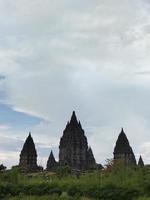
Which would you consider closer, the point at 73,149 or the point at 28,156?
the point at 28,156

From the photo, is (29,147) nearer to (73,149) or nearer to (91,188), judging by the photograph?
(73,149)

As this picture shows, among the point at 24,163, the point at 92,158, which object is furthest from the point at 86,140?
Answer: the point at 24,163

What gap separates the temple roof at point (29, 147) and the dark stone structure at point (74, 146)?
16.6ft

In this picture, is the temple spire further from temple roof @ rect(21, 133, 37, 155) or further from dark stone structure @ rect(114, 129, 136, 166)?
dark stone structure @ rect(114, 129, 136, 166)

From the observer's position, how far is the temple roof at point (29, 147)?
88900 mm

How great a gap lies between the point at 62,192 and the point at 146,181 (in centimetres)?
400

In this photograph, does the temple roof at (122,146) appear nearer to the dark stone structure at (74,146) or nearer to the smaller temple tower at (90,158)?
the dark stone structure at (74,146)

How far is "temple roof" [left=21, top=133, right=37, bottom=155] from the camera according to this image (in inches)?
3500

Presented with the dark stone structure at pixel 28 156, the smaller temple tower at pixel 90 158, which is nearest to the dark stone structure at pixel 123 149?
the smaller temple tower at pixel 90 158

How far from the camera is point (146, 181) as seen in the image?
23375 millimetres

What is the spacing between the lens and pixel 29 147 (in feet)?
292

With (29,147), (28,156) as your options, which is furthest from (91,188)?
(29,147)

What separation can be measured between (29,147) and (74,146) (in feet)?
26.2

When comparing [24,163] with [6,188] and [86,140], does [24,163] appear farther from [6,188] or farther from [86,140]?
[6,188]
